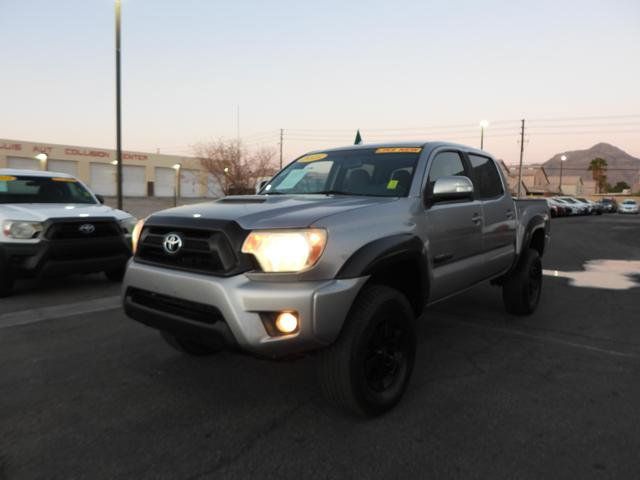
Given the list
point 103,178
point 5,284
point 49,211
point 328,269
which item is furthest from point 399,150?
point 103,178

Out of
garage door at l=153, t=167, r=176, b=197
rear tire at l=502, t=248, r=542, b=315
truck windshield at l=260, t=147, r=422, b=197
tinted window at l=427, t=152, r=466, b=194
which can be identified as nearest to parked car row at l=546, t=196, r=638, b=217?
rear tire at l=502, t=248, r=542, b=315

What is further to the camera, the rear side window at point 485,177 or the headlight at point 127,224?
the headlight at point 127,224

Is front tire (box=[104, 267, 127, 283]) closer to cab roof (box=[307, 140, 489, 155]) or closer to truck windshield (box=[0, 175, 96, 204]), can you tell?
truck windshield (box=[0, 175, 96, 204])

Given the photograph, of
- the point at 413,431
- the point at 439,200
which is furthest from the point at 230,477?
the point at 439,200

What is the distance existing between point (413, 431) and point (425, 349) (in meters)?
1.50

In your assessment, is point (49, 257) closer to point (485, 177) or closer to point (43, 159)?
point (485, 177)

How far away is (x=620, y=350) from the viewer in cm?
417

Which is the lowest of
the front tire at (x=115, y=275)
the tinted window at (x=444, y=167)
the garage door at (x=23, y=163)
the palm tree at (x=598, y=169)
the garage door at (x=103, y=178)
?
the front tire at (x=115, y=275)

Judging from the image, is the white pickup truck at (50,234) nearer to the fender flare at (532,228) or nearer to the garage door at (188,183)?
the fender flare at (532,228)

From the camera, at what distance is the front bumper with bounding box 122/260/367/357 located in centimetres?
244

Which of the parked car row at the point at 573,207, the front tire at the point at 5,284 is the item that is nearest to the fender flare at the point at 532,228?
the front tire at the point at 5,284

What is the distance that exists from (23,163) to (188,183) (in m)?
18.3

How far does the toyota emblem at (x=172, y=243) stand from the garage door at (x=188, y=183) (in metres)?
59.1

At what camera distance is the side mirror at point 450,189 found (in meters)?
3.34
